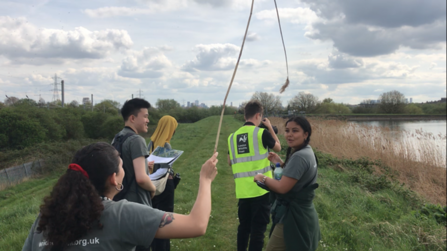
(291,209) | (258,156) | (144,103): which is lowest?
(291,209)

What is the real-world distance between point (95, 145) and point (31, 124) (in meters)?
17.3

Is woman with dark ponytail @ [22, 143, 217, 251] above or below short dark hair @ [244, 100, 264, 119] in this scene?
below

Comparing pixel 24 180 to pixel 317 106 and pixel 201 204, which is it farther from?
pixel 317 106

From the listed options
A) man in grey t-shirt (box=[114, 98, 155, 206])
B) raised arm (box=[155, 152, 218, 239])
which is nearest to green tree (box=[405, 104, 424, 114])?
man in grey t-shirt (box=[114, 98, 155, 206])

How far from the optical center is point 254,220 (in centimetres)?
380

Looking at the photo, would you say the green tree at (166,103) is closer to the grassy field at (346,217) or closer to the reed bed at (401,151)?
the reed bed at (401,151)

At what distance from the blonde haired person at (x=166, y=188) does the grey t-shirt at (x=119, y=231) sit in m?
2.01

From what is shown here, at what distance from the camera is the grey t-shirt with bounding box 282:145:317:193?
2.82 metres

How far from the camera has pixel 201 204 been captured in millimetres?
1721

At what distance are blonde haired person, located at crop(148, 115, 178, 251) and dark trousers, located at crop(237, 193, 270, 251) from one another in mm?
930

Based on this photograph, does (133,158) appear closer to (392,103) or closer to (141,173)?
(141,173)

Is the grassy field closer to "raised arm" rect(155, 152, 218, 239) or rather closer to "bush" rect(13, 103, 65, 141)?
"raised arm" rect(155, 152, 218, 239)

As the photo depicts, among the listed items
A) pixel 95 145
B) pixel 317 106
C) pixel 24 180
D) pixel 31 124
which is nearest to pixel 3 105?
pixel 31 124

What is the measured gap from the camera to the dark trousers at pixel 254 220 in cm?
376
